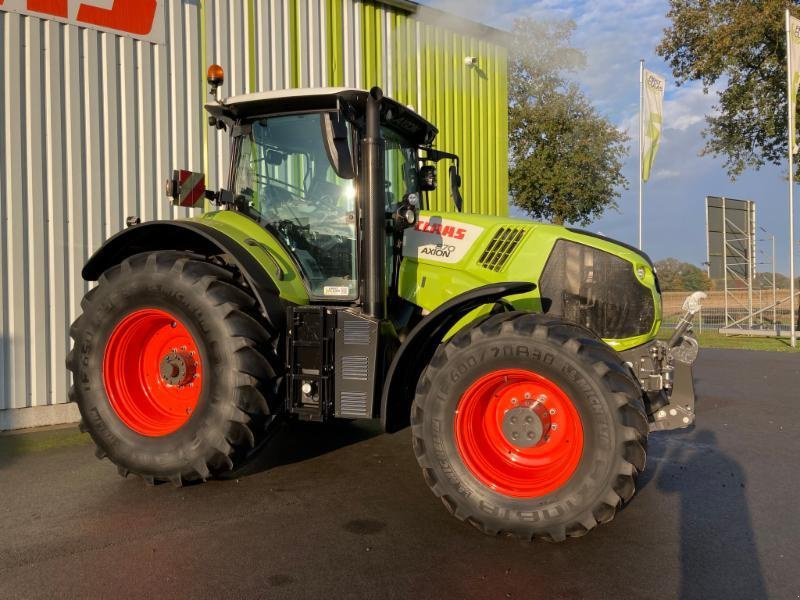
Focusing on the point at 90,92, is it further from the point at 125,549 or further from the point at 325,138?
the point at 125,549

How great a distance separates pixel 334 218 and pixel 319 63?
4.55 metres

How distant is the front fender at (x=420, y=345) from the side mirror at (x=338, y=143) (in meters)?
1.03

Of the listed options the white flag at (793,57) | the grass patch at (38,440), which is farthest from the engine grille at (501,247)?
the white flag at (793,57)

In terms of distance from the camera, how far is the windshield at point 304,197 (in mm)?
4121

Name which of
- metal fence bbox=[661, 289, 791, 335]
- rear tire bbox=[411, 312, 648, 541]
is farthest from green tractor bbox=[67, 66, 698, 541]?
metal fence bbox=[661, 289, 791, 335]

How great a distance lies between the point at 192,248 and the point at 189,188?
42 cm

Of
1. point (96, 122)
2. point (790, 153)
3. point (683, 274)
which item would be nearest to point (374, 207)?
point (96, 122)

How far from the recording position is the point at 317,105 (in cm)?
410

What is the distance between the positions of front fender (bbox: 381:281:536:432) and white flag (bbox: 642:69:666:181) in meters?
12.0

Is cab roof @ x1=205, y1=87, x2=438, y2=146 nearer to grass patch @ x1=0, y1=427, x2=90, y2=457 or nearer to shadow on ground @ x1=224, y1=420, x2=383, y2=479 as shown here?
shadow on ground @ x1=224, y1=420, x2=383, y2=479

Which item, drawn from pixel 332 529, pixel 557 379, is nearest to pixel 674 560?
→ pixel 557 379

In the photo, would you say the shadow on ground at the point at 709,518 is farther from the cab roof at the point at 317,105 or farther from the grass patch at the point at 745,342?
the grass patch at the point at 745,342

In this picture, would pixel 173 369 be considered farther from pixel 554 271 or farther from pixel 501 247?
pixel 554 271

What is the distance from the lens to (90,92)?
20.4 ft
